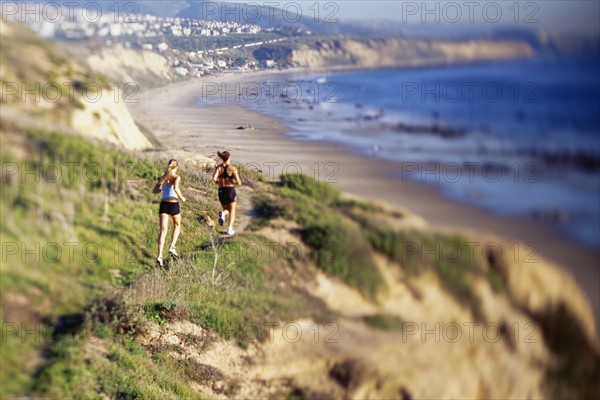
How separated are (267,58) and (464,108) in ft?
9.41

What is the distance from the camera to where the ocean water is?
509 cm

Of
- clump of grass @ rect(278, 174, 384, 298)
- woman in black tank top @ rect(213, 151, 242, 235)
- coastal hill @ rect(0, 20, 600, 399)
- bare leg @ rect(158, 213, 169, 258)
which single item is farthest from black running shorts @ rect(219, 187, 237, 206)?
bare leg @ rect(158, 213, 169, 258)

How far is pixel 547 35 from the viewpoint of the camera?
5.50m

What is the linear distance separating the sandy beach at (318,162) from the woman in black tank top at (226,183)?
282 mm

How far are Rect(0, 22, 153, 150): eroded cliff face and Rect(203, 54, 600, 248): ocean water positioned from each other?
7.33 ft

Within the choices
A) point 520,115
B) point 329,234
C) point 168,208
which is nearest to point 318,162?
point 329,234

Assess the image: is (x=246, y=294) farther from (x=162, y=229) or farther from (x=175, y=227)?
(x=162, y=229)

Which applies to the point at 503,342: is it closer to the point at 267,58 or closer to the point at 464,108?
the point at 464,108

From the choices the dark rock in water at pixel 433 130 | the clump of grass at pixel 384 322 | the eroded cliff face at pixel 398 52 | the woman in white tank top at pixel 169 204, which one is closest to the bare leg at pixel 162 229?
the woman in white tank top at pixel 169 204

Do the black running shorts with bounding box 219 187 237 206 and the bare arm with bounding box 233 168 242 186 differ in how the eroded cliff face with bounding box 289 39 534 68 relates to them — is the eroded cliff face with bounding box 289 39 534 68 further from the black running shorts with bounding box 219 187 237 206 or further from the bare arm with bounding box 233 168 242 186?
the black running shorts with bounding box 219 187 237 206

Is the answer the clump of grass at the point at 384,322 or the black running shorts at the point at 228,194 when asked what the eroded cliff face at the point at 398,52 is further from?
the clump of grass at the point at 384,322

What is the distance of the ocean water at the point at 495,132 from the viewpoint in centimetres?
509

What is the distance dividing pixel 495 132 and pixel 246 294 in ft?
10.7

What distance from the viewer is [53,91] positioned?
5469 millimetres
